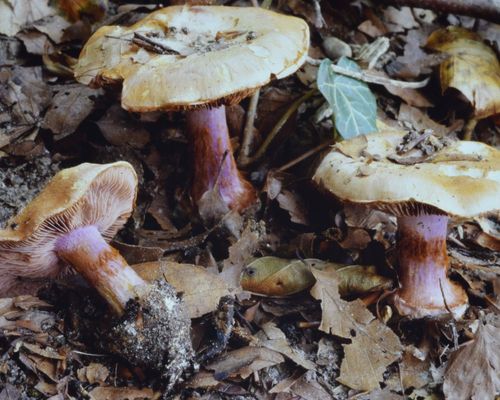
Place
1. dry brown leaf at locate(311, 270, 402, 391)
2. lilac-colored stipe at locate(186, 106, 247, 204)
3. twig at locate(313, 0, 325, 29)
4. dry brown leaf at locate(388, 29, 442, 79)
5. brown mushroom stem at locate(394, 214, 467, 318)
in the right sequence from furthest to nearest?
1. dry brown leaf at locate(388, 29, 442, 79)
2. twig at locate(313, 0, 325, 29)
3. lilac-colored stipe at locate(186, 106, 247, 204)
4. brown mushroom stem at locate(394, 214, 467, 318)
5. dry brown leaf at locate(311, 270, 402, 391)

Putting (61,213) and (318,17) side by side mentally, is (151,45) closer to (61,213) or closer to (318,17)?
(61,213)

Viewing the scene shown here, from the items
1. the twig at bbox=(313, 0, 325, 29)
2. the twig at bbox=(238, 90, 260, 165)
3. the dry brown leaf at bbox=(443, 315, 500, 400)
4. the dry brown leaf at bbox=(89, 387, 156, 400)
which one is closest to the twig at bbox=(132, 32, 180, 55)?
the twig at bbox=(238, 90, 260, 165)

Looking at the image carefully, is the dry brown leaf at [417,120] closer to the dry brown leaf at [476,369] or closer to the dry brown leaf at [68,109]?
the dry brown leaf at [476,369]

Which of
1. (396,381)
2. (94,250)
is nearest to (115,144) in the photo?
(94,250)

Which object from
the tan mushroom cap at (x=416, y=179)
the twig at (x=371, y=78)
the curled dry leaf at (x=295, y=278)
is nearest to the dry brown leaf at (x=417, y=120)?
the twig at (x=371, y=78)

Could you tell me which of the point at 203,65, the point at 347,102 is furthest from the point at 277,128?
the point at 203,65

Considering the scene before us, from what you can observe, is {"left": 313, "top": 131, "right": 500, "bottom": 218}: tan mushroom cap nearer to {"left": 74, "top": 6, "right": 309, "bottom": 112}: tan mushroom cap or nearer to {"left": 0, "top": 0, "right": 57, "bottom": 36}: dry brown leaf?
{"left": 74, "top": 6, "right": 309, "bottom": 112}: tan mushroom cap
